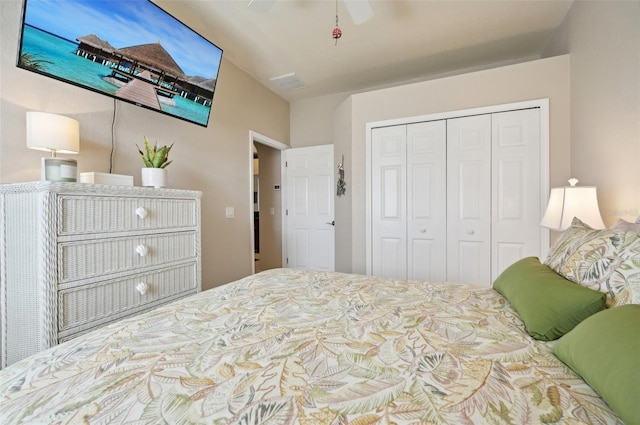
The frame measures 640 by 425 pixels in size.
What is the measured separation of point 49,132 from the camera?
149 cm

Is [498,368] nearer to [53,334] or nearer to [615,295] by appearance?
[615,295]

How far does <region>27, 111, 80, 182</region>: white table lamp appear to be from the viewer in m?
1.46

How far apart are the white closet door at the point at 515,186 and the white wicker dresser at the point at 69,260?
302cm

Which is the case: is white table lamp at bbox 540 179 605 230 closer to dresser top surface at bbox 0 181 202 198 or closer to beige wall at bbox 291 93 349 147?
dresser top surface at bbox 0 181 202 198

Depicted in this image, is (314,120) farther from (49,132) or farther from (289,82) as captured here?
(49,132)

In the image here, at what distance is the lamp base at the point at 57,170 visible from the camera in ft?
4.81

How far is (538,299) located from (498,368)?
0.42 metres

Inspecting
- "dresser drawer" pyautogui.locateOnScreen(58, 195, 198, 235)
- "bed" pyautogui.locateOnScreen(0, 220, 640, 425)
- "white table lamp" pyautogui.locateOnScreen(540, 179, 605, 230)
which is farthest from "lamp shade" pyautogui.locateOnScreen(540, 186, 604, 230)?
"dresser drawer" pyautogui.locateOnScreen(58, 195, 198, 235)

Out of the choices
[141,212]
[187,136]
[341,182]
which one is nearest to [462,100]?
[341,182]

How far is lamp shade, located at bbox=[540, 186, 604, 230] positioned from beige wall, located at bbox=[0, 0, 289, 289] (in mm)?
2928

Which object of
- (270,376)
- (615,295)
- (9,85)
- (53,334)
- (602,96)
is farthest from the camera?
(602,96)

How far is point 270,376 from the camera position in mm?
691

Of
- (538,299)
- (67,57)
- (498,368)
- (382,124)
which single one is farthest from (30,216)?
(382,124)

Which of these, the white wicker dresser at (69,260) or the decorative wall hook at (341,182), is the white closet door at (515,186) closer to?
the decorative wall hook at (341,182)
